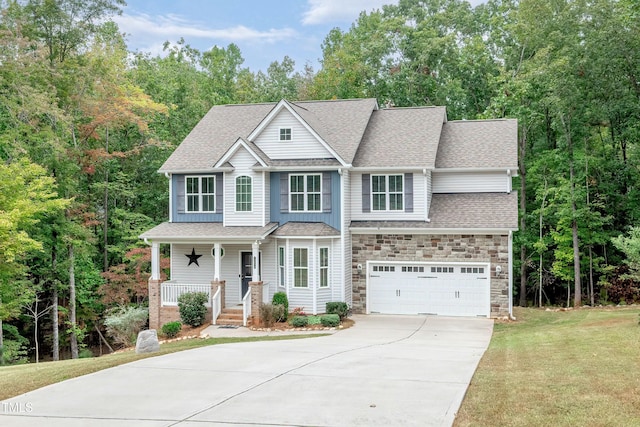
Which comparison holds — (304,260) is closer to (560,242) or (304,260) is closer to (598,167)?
(560,242)

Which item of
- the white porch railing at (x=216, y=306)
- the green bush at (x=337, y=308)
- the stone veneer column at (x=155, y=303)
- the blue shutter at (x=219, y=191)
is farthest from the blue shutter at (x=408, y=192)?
the stone veneer column at (x=155, y=303)

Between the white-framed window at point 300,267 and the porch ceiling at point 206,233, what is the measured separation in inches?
52.3

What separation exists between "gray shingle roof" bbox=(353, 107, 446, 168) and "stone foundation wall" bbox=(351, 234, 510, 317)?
2787 millimetres

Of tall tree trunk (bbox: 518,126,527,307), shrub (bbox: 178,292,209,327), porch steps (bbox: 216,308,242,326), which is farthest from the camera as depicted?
tall tree trunk (bbox: 518,126,527,307)

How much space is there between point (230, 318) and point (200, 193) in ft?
17.3

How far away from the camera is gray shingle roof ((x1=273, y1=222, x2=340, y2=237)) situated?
72.1 feet

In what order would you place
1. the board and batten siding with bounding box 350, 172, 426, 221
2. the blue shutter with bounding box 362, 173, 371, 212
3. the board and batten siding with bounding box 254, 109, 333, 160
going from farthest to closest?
the blue shutter with bounding box 362, 173, 371, 212 → the board and batten siding with bounding box 254, 109, 333, 160 → the board and batten siding with bounding box 350, 172, 426, 221

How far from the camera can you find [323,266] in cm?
2241

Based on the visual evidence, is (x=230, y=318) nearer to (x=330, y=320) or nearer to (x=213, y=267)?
(x=213, y=267)

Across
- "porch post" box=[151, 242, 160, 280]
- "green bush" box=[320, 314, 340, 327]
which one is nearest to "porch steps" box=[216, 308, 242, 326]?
"porch post" box=[151, 242, 160, 280]

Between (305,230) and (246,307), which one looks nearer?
(246,307)

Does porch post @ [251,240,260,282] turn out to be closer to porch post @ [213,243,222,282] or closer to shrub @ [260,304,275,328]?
shrub @ [260,304,275,328]

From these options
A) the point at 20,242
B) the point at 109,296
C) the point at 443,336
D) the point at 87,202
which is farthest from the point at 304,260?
the point at 87,202

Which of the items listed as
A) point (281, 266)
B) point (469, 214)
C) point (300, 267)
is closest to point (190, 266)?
point (281, 266)
